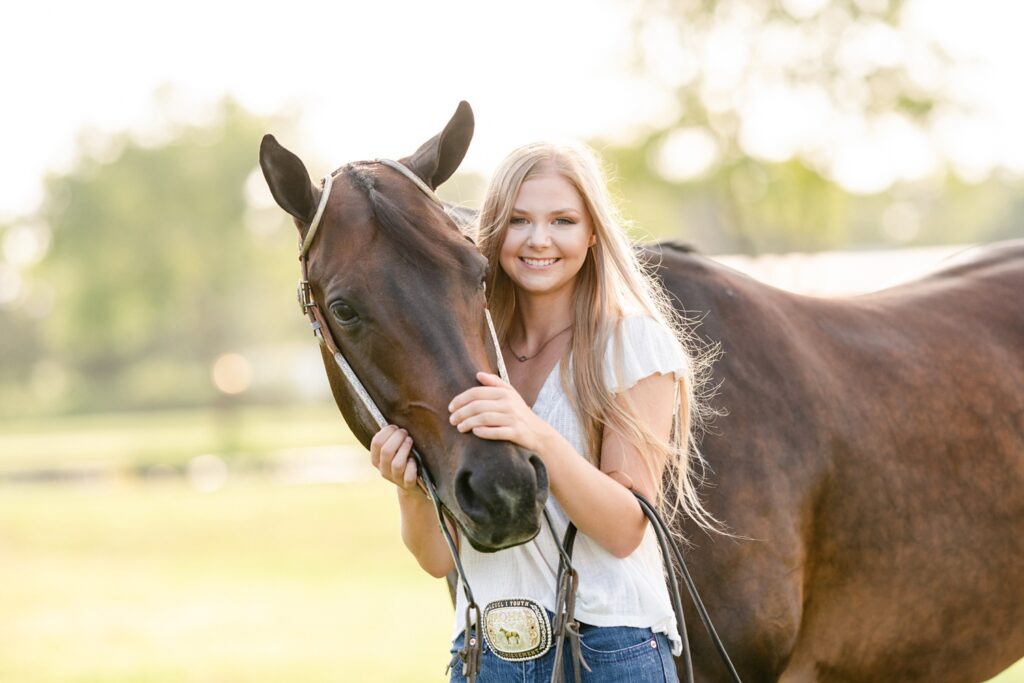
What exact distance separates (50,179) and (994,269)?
39.5 m

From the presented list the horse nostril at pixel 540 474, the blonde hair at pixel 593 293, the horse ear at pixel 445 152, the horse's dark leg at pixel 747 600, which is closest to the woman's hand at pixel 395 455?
the horse nostril at pixel 540 474

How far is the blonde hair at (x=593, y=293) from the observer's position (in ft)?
8.50

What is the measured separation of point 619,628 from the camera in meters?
2.52

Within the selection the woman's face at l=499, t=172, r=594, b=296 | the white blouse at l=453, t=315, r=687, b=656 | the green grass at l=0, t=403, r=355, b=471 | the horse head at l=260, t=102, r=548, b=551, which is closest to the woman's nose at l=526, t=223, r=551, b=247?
the woman's face at l=499, t=172, r=594, b=296

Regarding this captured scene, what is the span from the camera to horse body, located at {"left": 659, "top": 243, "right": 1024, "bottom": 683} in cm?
327

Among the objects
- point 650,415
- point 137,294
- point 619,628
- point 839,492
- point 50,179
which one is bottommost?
point 619,628

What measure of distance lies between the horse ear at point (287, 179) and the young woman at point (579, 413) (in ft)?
1.48

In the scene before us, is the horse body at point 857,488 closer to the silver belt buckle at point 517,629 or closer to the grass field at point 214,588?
the silver belt buckle at point 517,629

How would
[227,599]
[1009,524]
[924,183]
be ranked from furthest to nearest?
[924,183]
[227,599]
[1009,524]

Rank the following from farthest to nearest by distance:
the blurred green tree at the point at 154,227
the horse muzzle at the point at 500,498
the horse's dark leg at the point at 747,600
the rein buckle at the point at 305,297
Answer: the blurred green tree at the point at 154,227 < the horse's dark leg at the point at 747,600 < the rein buckle at the point at 305,297 < the horse muzzle at the point at 500,498

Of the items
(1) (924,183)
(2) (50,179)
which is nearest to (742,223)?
(1) (924,183)

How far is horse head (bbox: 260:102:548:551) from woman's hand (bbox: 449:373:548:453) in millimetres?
31

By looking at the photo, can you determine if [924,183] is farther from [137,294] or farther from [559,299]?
[137,294]

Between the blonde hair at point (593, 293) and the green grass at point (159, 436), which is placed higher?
the green grass at point (159, 436)
